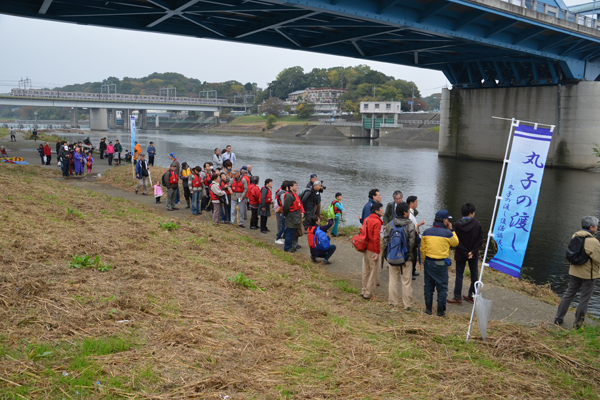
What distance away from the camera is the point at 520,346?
206 inches

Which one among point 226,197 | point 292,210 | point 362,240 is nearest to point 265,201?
point 226,197

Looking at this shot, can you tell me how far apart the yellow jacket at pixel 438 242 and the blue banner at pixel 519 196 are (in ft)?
3.61

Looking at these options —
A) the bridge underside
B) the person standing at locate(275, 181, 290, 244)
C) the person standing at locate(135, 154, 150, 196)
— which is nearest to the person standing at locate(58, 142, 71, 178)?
the person standing at locate(135, 154, 150, 196)

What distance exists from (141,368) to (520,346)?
167 inches

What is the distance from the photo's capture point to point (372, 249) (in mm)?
7695

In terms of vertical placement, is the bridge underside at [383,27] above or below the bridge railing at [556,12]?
below

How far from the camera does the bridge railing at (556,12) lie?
28.8 m

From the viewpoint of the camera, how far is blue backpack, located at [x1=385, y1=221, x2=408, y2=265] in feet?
23.4

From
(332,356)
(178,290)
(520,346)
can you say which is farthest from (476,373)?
(178,290)

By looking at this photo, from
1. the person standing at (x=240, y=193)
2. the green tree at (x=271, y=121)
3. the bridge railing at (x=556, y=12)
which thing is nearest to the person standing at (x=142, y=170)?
the person standing at (x=240, y=193)

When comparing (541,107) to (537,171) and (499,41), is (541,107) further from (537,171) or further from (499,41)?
(537,171)

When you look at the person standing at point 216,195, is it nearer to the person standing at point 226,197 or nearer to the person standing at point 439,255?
the person standing at point 226,197

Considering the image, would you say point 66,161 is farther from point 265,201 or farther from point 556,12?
point 556,12

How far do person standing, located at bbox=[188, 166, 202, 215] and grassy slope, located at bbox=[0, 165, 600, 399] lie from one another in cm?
576
